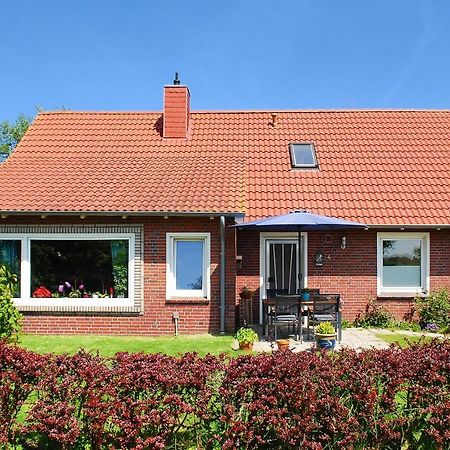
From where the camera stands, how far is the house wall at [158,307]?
12.7 meters

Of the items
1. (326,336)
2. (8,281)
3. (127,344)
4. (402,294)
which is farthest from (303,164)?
(8,281)

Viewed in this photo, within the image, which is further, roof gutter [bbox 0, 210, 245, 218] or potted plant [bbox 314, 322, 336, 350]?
roof gutter [bbox 0, 210, 245, 218]

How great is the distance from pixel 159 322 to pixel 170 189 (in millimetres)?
3334

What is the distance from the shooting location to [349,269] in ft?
47.1

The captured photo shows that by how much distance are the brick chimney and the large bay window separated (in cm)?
629

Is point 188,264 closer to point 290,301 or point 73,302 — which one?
point 290,301

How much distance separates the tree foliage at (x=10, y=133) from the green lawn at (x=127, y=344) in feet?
142

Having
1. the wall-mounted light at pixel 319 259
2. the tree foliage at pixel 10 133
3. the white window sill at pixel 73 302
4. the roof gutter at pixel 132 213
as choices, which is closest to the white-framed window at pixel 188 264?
the roof gutter at pixel 132 213

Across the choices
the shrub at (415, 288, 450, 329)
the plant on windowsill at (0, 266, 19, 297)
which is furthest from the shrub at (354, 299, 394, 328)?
the plant on windowsill at (0, 266, 19, 297)

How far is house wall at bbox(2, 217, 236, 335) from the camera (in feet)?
41.5

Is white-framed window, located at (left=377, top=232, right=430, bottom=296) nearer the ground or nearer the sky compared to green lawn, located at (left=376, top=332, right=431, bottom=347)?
nearer the sky

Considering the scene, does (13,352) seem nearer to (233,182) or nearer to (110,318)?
(110,318)

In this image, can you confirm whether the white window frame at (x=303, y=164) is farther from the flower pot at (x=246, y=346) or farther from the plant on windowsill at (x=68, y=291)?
the plant on windowsill at (x=68, y=291)

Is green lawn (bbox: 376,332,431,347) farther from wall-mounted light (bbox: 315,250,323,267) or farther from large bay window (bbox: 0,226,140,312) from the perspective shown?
large bay window (bbox: 0,226,140,312)
